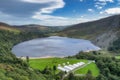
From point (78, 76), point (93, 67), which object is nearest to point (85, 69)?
point (93, 67)

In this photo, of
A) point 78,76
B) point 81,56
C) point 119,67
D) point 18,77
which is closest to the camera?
point 18,77

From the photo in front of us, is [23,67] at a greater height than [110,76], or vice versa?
[23,67]

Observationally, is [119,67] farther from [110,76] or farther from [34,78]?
[34,78]

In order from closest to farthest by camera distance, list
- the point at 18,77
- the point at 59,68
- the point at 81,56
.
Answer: the point at 18,77
the point at 59,68
the point at 81,56

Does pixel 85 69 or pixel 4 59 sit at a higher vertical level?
pixel 4 59

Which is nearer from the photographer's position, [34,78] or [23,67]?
[34,78]

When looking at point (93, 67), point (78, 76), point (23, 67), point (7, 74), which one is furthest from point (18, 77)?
point (93, 67)

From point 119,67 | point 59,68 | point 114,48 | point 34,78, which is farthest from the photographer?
point 114,48

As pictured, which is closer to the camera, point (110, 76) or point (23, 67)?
point (23, 67)

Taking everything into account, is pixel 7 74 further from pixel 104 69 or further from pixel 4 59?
pixel 104 69
